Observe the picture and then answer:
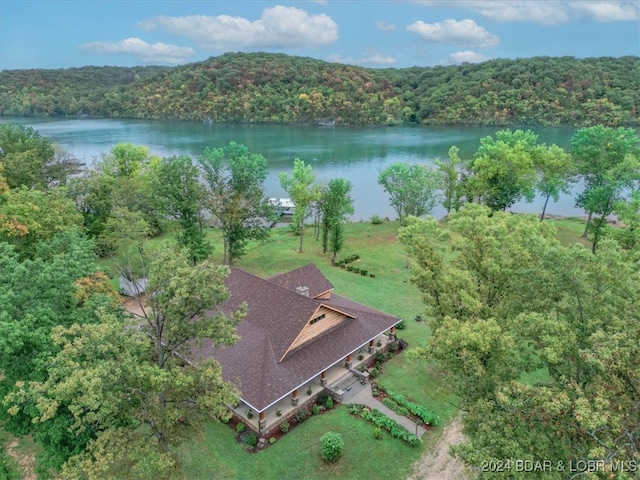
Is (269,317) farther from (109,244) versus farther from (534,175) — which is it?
(534,175)

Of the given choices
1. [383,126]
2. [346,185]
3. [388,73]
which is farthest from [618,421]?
[388,73]

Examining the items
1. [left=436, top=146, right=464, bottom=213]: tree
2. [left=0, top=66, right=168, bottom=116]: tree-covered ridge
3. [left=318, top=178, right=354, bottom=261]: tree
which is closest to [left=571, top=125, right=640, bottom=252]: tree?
[left=436, top=146, right=464, bottom=213]: tree

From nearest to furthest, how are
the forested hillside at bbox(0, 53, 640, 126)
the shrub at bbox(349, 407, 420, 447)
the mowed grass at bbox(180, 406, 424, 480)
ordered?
the mowed grass at bbox(180, 406, 424, 480) < the shrub at bbox(349, 407, 420, 447) < the forested hillside at bbox(0, 53, 640, 126)

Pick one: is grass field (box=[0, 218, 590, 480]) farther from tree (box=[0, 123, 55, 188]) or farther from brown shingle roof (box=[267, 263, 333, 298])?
tree (box=[0, 123, 55, 188])

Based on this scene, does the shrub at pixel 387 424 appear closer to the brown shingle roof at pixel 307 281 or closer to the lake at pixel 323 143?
the brown shingle roof at pixel 307 281

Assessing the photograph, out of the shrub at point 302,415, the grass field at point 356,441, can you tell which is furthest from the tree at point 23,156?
the shrub at point 302,415
